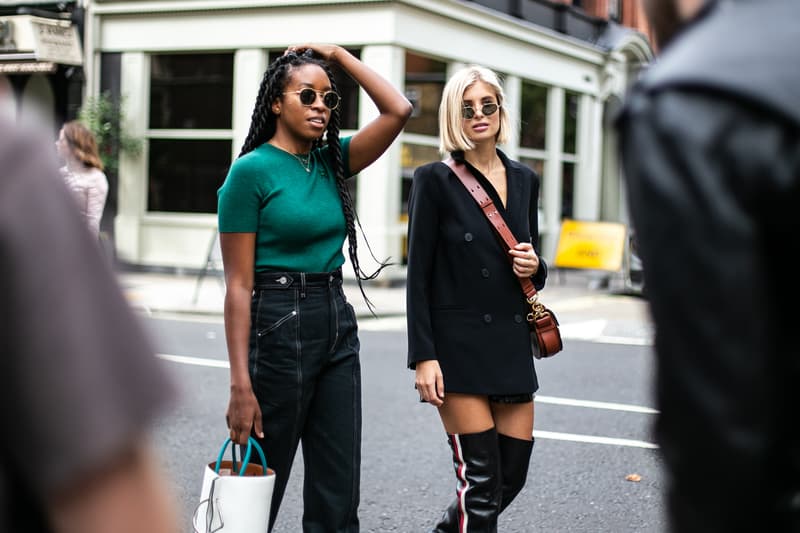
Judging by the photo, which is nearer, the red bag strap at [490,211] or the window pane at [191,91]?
the red bag strap at [490,211]

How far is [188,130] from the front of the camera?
1888 cm

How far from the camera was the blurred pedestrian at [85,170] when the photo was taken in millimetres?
9555

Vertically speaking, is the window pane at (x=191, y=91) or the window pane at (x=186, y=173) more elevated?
the window pane at (x=191, y=91)

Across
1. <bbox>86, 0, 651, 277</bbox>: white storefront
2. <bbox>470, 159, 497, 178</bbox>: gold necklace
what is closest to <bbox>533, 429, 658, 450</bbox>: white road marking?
<bbox>470, 159, 497, 178</bbox>: gold necklace

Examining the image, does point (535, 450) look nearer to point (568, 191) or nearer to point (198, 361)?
point (198, 361)

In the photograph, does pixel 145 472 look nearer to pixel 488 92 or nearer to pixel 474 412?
pixel 474 412

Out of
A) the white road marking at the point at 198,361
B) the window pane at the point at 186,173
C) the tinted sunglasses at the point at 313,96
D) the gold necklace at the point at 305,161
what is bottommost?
the white road marking at the point at 198,361

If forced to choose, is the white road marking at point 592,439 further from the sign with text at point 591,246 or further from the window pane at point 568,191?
the window pane at point 568,191

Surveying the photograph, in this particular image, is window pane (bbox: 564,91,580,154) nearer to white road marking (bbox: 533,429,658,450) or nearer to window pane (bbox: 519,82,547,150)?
window pane (bbox: 519,82,547,150)

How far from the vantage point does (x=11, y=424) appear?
3.28ft

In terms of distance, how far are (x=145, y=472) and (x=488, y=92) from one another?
10.9ft

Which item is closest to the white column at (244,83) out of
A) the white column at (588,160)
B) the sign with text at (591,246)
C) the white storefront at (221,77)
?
the white storefront at (221,77)

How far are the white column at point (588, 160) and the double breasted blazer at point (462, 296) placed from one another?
68.6 ft

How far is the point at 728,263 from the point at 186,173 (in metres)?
18.3
